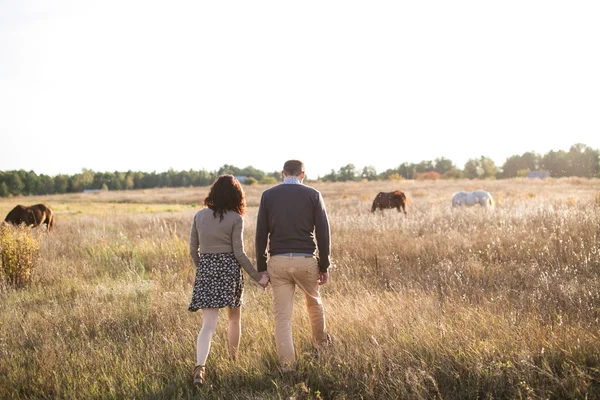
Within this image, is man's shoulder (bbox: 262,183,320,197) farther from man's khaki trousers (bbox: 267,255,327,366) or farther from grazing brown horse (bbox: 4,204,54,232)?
grazing brown horse (bbox: 4,204,54,232)

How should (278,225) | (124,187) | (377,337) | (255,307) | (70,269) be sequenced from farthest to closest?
(124,187)
(70,269)
(255,307)
(377,337)
(278,225)

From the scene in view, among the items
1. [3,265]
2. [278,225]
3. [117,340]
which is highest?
[278,225]

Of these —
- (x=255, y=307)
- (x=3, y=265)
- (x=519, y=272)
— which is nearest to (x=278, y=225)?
(x=255, y=307)

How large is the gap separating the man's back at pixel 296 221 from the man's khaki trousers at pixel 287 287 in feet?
0.33

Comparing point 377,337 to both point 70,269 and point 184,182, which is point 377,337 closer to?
point 70,269

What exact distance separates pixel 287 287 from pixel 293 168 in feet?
3.86

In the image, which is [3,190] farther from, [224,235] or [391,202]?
[224,235]

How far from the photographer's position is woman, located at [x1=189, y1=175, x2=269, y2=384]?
433cm

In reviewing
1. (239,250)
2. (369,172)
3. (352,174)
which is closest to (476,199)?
(239,250)

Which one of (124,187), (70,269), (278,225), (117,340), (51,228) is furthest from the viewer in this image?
(124,187)

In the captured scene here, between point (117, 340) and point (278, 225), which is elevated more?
point (278, 225)

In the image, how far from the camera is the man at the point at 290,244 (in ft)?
13.8

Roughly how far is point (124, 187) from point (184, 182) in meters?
16.1

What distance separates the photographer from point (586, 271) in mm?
6797
